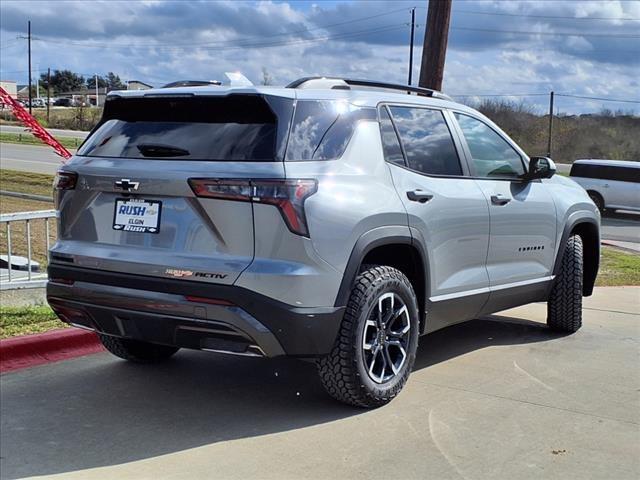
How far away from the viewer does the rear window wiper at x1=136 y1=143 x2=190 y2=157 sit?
4125 millimetres

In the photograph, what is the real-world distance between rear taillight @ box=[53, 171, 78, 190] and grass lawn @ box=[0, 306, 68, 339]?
1.74m

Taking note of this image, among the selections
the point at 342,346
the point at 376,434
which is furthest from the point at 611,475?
the point at 342,346

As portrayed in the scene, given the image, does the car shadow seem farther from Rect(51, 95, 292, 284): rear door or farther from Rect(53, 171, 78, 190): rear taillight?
Rect(53, 171, 78, 190): rear taillight

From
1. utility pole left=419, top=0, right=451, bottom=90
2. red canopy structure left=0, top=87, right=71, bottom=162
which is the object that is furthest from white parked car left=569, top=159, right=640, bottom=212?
red canopy structure left=0, top=87, right=71, bottom=162

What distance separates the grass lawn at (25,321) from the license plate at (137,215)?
6.77ft

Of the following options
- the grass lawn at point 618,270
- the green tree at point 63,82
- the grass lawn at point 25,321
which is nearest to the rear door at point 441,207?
the grass lawn at point 25,321

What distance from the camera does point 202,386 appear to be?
5020mm

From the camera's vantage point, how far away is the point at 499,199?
17.8 feet

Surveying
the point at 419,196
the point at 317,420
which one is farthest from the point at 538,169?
the point at 317,420

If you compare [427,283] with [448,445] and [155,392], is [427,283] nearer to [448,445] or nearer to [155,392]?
Answer: [448,445]

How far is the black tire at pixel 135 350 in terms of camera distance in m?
5.25

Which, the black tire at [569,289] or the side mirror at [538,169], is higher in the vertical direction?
the side mirror at [538,169]

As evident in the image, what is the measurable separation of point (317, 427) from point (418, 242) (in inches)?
50.7

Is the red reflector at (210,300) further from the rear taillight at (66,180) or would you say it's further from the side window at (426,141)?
the side window at (426,141)
